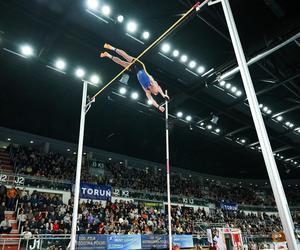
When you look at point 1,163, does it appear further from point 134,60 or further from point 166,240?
point 134,60

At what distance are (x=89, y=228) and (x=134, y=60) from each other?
7471mm

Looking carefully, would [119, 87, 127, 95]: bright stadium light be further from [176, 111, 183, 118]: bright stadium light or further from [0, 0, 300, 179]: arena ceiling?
[176, 111, 183, 118]: bright stadium light

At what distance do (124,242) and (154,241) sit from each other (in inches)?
65.7

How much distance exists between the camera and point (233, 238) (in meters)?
13.0

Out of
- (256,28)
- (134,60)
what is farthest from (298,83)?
(134,60)

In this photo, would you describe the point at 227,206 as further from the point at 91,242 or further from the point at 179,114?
the point at 91,242

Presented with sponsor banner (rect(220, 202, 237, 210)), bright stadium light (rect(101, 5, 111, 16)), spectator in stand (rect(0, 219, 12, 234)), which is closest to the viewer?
bright stadium light (rect(101, 5, 111, 16))

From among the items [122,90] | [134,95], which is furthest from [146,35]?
[134,95]

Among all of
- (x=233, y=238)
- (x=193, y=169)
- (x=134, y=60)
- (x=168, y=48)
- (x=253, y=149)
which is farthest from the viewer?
(x=193, y=169)

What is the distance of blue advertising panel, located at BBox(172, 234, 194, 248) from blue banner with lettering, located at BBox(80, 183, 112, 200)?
3672 mm

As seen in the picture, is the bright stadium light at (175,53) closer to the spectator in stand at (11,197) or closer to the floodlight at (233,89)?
the floodlight at (233,89)

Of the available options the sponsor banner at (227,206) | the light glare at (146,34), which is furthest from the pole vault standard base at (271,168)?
the sponsor banner at (227,206)

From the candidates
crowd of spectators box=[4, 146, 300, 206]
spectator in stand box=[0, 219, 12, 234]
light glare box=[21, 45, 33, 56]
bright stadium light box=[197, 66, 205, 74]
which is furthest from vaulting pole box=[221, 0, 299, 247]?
Answer: crowd of spectators box=[4, 146, 300, 206]

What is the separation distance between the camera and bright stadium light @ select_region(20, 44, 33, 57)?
28.7 feet
